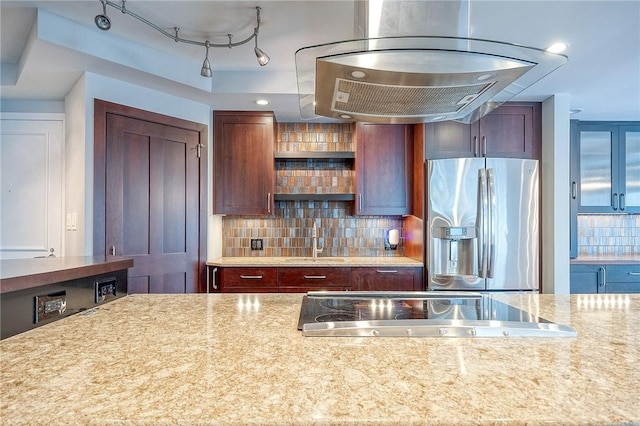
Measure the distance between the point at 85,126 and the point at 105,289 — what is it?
1533 millimetres

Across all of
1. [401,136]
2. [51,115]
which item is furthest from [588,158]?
[51,115]

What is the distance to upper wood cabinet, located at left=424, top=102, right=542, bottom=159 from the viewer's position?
313 centimetres

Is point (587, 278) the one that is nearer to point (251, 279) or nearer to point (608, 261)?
point (608, 261)

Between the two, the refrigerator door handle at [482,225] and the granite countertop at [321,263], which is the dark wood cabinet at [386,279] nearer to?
the granite countertop at [321,263]

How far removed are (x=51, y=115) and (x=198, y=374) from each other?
3418 mm

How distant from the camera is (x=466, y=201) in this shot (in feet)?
9.64

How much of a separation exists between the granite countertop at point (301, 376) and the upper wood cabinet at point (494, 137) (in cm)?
225

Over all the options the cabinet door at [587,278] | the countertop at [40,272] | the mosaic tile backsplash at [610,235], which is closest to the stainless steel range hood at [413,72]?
the countertop at [40,272]

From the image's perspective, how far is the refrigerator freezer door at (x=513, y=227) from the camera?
2932 mm

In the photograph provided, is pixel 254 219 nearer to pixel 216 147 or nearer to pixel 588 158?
pixel 216 147

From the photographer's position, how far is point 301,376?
0.71 m

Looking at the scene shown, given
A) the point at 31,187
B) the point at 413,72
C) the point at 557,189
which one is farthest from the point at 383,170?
the point at 31,187

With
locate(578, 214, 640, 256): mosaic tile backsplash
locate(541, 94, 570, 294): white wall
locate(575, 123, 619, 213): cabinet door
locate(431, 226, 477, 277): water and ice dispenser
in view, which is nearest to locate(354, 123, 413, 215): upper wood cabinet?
locate(431, 226, 477, 277): water and ice dispenser

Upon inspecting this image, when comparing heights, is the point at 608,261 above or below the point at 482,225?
below
